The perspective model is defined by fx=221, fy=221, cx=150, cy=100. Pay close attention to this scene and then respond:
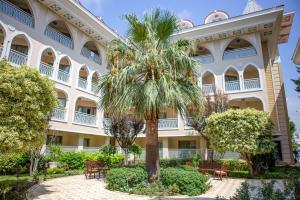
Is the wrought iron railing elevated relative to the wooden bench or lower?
elevated

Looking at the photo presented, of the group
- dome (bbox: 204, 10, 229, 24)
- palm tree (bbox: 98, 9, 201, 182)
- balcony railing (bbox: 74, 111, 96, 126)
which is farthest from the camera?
dome (bbox: 204, 10, 229, 24)

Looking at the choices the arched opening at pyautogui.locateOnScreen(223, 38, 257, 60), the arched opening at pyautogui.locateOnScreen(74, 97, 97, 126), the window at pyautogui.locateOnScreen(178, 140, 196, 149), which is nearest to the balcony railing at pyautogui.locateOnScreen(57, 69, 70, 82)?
the arched opening at pyautogui.locateOnScreen(74, 97, 97, 126)

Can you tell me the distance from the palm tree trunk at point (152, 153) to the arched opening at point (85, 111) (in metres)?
11.7

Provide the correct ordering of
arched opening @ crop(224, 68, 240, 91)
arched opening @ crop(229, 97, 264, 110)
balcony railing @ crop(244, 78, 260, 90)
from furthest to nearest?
arched opening @ crop(229, 97, 264, 110) → arched opening @ crop(224, 68, 240, 91) → balcony railing @ crop(244, 78, 260, 90)

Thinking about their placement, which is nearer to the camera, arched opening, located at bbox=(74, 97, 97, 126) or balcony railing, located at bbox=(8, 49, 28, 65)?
balcony railing, located at bbox=(8, 49, 28, 65)

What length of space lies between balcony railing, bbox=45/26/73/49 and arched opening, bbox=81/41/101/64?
1.91m

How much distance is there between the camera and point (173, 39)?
18094mm

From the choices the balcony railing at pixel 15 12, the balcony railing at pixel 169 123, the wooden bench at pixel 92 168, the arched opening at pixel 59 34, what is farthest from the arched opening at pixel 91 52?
the wooden bench at pixel 92 168

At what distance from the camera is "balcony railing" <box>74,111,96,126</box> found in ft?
68.4

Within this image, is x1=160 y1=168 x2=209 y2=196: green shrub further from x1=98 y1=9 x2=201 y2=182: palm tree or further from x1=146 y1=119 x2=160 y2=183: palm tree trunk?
x1=98 y1=9 x2=201 y2=182: palm tree

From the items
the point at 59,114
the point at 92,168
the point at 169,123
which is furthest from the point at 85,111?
the point at 92,168

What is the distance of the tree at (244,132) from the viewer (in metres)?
13.9

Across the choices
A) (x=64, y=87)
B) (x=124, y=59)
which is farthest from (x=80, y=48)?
(x=124, y=59)

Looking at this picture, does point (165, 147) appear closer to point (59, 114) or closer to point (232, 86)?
point (232, 86)
